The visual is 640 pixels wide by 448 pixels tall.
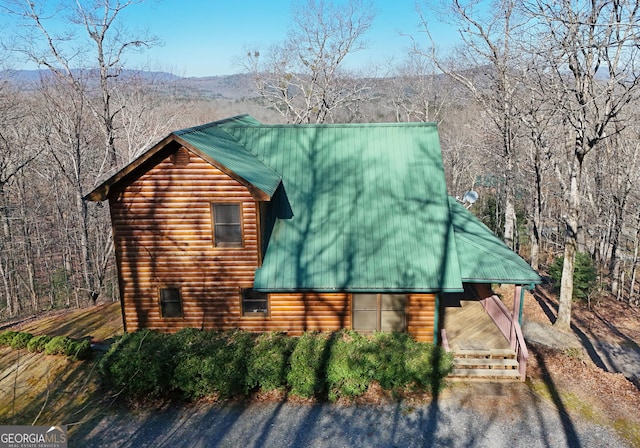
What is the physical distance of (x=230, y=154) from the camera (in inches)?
482

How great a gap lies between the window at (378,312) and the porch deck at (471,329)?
1.81m

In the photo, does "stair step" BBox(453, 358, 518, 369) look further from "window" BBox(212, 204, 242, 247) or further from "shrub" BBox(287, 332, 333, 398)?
"window" BBox(212, 204, 242, 247)

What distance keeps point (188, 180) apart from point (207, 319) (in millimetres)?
4191

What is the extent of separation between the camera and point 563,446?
27.7 feet

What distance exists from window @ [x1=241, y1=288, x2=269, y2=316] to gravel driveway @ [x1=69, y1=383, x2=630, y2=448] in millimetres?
2696

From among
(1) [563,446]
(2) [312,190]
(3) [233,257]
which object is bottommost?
(1) [563,446]

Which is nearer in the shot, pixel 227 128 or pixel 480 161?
pixel 227 128

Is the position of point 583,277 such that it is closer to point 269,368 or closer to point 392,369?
point 392,369

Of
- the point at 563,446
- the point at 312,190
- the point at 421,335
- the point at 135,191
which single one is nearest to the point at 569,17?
the point at 312,190

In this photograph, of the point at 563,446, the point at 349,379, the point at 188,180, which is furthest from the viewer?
the point at 188,180

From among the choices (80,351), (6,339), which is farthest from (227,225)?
(6,339)

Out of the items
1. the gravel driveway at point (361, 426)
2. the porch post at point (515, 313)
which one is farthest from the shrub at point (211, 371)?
the porch post at point (515, 313)

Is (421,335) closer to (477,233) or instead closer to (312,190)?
(477,233)

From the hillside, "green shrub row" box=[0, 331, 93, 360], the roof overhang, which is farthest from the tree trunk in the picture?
"green shrub row" box=[0, 331, 93, 360]
